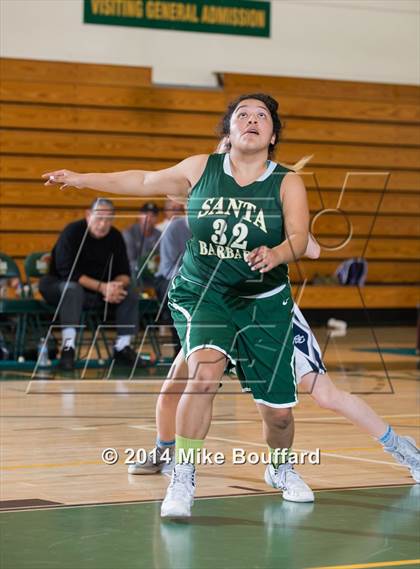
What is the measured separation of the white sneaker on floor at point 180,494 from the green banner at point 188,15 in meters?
9.95

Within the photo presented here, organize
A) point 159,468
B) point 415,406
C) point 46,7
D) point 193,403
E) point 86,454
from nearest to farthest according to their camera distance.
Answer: point 193,403 < point 159,468 < point 86,454 < point 415,406 < point 46,7

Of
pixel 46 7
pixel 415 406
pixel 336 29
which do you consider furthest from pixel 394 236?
pixel 415 406

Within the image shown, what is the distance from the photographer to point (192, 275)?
413 centimetres

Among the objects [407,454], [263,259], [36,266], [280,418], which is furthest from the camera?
[36,266]

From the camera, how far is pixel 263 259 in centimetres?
366

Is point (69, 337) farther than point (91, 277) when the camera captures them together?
No

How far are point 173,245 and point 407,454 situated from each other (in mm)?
5398

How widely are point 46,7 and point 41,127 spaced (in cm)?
139

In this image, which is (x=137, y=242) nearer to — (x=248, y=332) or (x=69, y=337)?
(x=69, y=337)

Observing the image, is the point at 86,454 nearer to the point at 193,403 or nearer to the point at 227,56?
the point at 193,403

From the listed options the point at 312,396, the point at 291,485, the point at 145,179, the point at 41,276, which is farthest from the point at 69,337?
the point at 145,179

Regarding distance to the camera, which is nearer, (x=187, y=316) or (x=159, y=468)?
(x=187, y=316)

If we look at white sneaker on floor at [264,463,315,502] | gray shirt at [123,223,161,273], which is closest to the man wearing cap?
gray shirt at [123,223,161,273]

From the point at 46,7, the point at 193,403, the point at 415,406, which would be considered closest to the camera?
the point at 193,403
